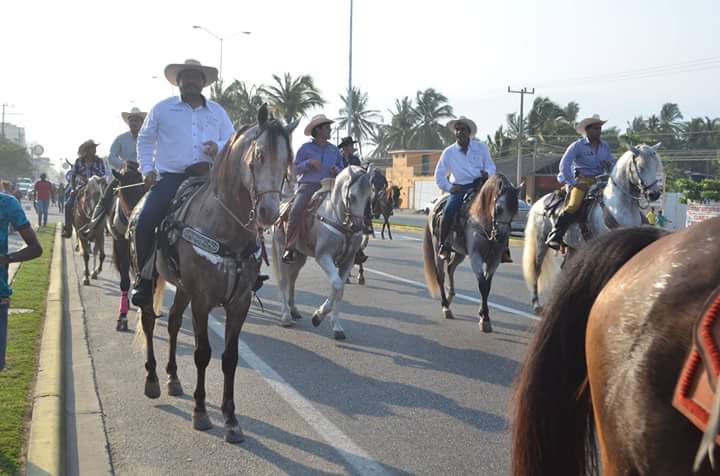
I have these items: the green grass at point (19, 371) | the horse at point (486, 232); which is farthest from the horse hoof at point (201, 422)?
the horse at point (486, 232)

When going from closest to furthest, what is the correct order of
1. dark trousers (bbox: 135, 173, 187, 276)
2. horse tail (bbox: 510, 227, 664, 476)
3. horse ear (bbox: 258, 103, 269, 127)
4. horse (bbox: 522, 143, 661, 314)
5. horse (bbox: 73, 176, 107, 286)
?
horse tail (bbox: 510, 227, 664, 476) < horse ear (bbox: 258, 103, 269, 127) < dark trousers (bbox: 135, 173, 187, 276) < horse (bbox: 522, 143, 661, 314) < horse (bbox: 73, 176, 107, 286)

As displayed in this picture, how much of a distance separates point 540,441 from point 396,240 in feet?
71.3

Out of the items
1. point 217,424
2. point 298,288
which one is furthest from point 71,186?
point 217,424

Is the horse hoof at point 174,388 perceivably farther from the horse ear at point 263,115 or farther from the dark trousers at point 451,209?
the dark trousers at point 451,209

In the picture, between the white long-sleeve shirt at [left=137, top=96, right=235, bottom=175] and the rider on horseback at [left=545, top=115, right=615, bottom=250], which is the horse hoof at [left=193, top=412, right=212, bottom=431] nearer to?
the white long-sleeve shirt at [left=137, top=96, right=235, bottom=175]

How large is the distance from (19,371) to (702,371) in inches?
238

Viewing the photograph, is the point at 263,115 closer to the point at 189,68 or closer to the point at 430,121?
the point at 189,68

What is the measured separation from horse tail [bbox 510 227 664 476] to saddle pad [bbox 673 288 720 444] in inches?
24.0

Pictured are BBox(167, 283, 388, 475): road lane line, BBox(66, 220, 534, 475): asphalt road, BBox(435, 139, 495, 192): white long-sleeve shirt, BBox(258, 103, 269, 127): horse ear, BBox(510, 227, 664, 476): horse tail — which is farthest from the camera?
BBox(435, 139, 495, 192): white long-sleeve shirt

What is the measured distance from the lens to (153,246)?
616 cm

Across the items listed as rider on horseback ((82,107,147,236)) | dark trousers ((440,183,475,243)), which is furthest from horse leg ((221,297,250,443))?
rider on horseback ((82,107,147,236))

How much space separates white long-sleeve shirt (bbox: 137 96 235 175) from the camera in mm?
6324

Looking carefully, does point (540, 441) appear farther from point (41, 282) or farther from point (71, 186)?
point (71, 186)

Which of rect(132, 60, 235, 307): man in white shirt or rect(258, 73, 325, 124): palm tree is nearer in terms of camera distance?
rect(132, 60, 235, 307): man in white shirt
